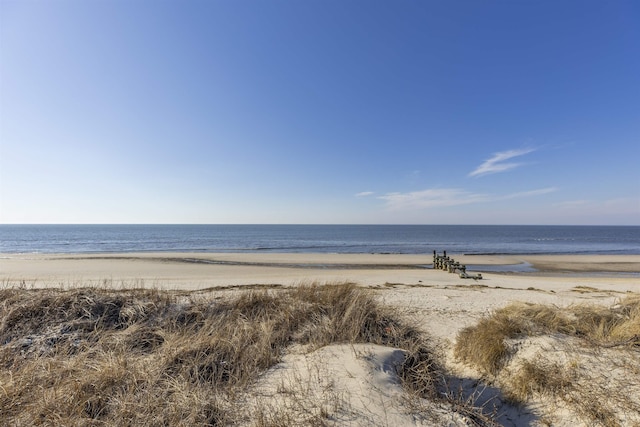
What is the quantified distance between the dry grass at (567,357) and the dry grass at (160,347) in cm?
123

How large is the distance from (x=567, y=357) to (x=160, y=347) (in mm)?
7758

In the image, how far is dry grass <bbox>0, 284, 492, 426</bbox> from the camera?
3586mm

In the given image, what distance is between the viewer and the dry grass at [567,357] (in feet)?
13.4

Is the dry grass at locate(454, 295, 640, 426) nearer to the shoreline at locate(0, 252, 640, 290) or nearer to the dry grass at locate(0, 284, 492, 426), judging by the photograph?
the dry grass at locate(0, 284, 492, 426)

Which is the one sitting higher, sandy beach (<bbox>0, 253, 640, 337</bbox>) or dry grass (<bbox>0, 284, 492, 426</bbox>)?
dry grass (<bbox>0, 284, 492, 426</bbox>)

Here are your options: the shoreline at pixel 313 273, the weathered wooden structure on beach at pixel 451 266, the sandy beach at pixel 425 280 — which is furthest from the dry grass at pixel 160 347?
the weathered wooden structure on beach at pixel 451 266

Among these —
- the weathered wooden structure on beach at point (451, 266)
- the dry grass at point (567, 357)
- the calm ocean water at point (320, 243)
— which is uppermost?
the dry grass at point (567, 357)

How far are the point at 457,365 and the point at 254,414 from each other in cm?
446

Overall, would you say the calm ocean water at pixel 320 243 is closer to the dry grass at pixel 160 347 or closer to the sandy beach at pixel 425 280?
the sandy beach at pixel 425 280

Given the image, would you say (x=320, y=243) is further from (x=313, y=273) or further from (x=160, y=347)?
(x=160, y=347)

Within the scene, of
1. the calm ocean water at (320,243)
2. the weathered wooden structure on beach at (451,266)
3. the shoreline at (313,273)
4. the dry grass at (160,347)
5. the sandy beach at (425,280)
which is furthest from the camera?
the calm ocean water at (320,243)

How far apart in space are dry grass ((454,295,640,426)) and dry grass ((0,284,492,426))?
1.23 m

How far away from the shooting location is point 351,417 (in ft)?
11.4

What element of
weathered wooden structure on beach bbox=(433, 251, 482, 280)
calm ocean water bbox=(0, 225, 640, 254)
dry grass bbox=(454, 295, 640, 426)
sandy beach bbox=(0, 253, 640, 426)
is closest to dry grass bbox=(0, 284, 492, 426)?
sandy beach bbox=(0, 253, 640, 426)
